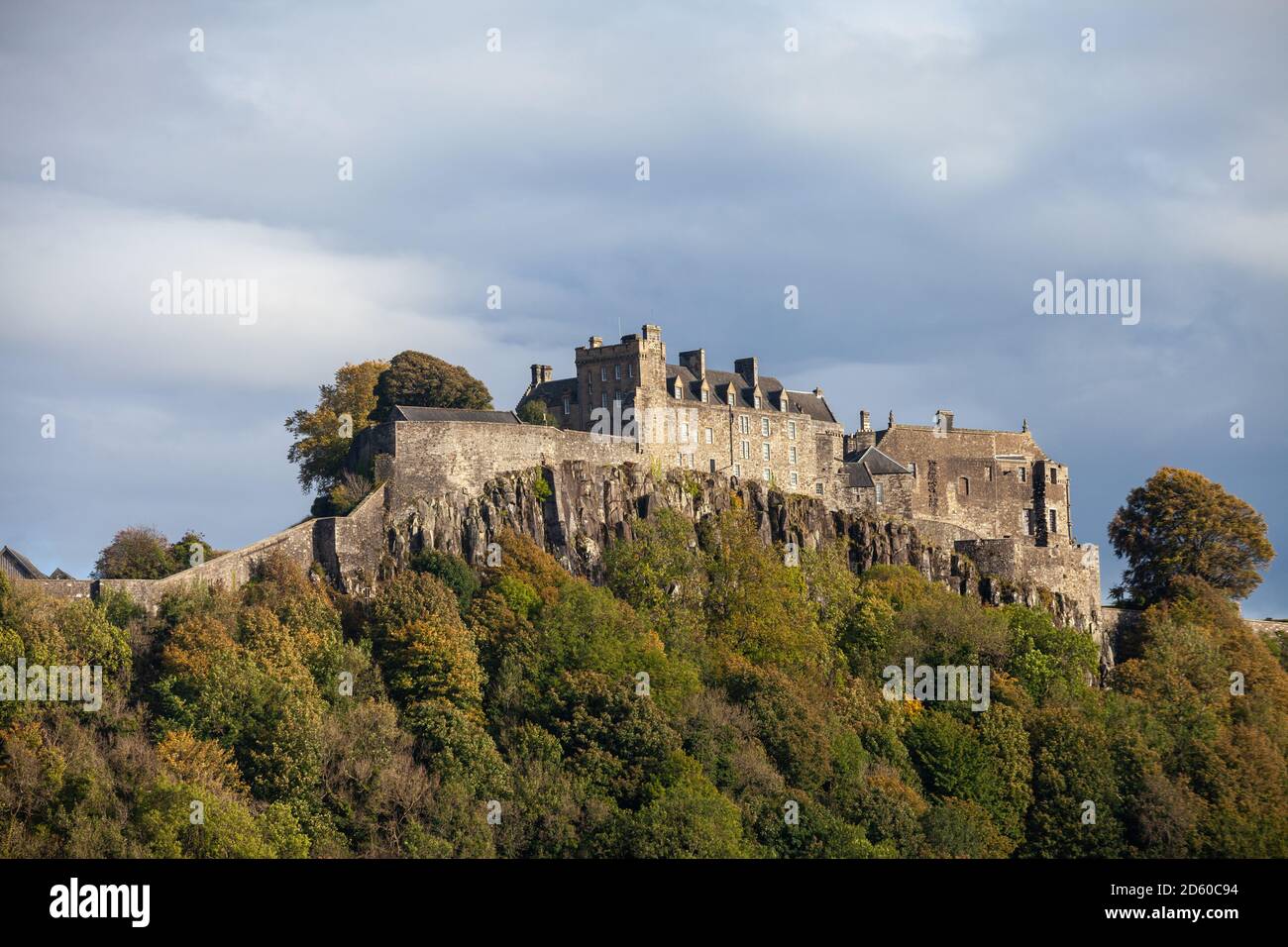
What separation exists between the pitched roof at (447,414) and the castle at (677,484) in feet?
0.28

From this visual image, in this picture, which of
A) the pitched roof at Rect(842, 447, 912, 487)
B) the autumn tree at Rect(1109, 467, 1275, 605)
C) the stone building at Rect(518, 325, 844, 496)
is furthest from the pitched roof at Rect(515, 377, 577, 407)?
the autumn tree at Rect(1109, 467, 1275, 605)

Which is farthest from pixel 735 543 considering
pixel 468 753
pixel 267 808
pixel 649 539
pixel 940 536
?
pixel 267 808

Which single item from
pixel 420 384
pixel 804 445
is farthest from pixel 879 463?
pixel 420 384

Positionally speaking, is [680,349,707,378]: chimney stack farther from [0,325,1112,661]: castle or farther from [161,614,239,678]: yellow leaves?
[161,614,239,678]: yellow leaves

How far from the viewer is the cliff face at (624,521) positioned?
7125 cm

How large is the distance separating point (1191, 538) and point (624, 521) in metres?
25.4

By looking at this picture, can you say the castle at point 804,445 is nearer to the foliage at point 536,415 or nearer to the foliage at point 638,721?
the foliage at point 536,415

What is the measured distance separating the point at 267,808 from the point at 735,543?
2357cm

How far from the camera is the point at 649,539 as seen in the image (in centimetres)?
7675

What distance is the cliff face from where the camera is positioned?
234 feet

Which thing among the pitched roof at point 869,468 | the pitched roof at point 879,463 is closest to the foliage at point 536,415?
the pitched roof at point 869,468
